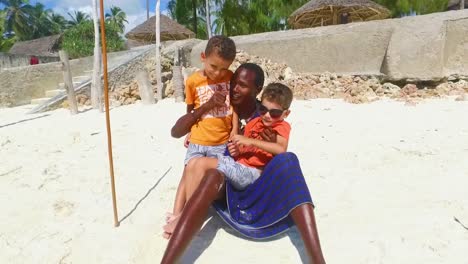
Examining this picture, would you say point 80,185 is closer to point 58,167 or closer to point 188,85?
point 58,167

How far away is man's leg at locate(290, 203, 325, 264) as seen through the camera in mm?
1671

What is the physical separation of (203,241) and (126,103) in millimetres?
6055

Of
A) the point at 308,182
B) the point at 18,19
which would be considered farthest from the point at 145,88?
the point at 18,19

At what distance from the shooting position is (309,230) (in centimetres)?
172

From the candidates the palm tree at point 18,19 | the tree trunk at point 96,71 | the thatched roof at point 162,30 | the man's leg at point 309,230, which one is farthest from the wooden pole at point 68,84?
the palm tree at point 18,19

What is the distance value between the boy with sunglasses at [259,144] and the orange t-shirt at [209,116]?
17 cm

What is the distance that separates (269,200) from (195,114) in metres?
0.64

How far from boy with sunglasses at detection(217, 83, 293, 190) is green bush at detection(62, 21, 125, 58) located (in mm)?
15242

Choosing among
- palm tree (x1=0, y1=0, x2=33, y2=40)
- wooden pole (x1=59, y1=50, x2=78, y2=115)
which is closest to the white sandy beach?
wooden pole (x1=59, y1=50, x2=78, y2=115)

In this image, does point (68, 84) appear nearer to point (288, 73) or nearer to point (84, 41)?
point (288, 73)

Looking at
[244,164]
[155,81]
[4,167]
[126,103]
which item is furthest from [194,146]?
[155,81]

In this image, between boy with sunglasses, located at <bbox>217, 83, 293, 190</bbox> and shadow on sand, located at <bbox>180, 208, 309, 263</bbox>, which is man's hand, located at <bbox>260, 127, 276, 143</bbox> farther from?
shadow on sand, located at <bbox>180, 208, 309, 263</bbox>

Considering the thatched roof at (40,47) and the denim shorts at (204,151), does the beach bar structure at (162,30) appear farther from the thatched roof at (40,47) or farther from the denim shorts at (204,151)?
the denim shorts at (204,151)

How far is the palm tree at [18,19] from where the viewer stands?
31688 millimetres
